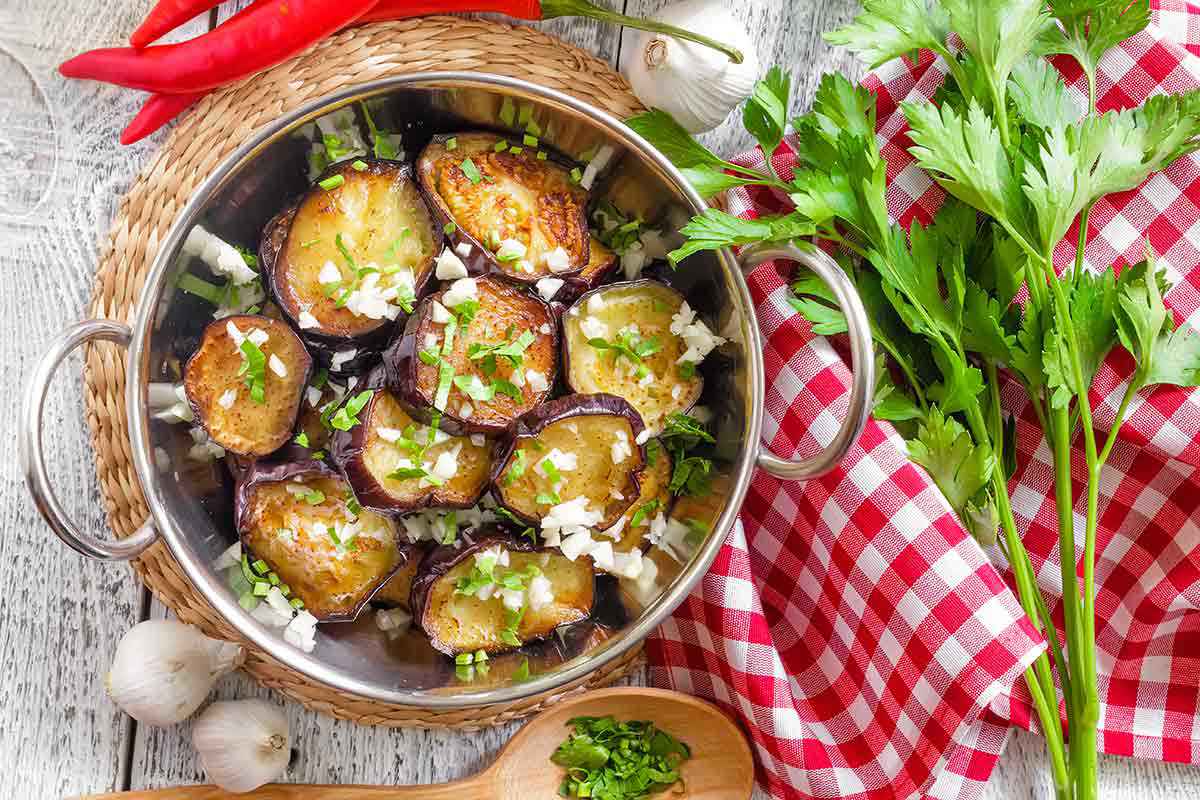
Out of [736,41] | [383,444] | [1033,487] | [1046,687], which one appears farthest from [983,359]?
[383,444]

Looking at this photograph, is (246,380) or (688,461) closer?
(246,380)

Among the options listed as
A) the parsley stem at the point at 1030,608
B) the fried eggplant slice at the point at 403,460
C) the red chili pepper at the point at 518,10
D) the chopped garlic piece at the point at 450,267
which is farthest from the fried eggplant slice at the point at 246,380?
the parsley stem at the point at 1030,608

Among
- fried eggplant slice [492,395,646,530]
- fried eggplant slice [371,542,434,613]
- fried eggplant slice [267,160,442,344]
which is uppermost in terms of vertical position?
fried eggplant slice [267,160,442,344]

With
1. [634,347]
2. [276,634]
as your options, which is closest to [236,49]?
[634,347]

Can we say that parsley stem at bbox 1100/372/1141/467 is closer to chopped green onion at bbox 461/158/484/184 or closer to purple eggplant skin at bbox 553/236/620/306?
purple eggplant skin at bbox 553/236/620/306

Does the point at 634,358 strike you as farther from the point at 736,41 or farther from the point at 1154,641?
the point at 1154,641

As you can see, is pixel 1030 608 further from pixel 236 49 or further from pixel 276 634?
pixel 236 49

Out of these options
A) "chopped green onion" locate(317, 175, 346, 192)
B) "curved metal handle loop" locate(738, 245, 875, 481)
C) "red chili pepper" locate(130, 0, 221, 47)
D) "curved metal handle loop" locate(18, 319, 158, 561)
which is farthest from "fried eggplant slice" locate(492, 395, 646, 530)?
"red chili pepper" locate(130, 0, 221, 47)
